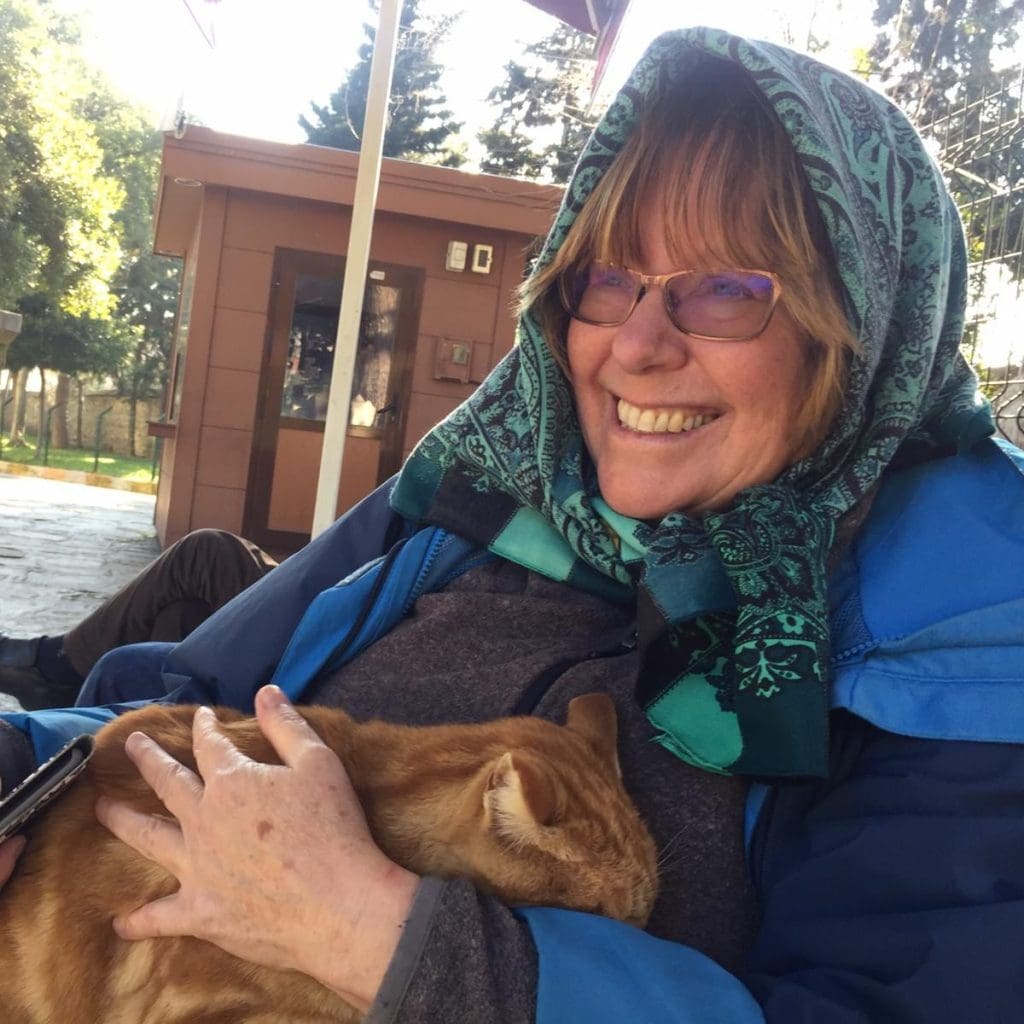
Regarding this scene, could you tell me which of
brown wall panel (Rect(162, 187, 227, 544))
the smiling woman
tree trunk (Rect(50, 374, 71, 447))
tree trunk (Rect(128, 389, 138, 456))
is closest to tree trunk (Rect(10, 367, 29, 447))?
tree trunk (Rect(50, 374, 71, 447))

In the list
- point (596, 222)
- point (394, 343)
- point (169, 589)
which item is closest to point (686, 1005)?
point (596, 222)

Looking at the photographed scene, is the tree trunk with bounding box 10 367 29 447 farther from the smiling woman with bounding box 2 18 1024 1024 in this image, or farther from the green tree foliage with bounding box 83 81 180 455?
the smiling woman with bounding box 2 18 1024 1024

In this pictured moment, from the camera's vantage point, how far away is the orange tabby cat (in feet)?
4.31

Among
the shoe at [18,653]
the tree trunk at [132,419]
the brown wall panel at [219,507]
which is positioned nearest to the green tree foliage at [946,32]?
the brown wall panel at [219,507]

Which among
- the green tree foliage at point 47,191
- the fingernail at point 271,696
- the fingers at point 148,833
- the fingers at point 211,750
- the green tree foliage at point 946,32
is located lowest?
the fingers at point 148,833

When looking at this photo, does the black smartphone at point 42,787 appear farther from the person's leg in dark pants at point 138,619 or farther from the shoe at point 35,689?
the shoe at point 35,689

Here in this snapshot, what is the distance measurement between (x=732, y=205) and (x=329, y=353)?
769 centimetres

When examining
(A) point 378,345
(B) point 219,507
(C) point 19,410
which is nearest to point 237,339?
(A) point 378,345

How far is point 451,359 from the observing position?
8898mm

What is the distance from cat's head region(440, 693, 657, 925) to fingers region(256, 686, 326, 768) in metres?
0.24

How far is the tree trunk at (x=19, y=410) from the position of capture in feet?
104

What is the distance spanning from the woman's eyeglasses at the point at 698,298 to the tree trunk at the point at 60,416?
3565cm

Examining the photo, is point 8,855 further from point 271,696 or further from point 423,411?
point 423,411

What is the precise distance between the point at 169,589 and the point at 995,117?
6.50 meters
